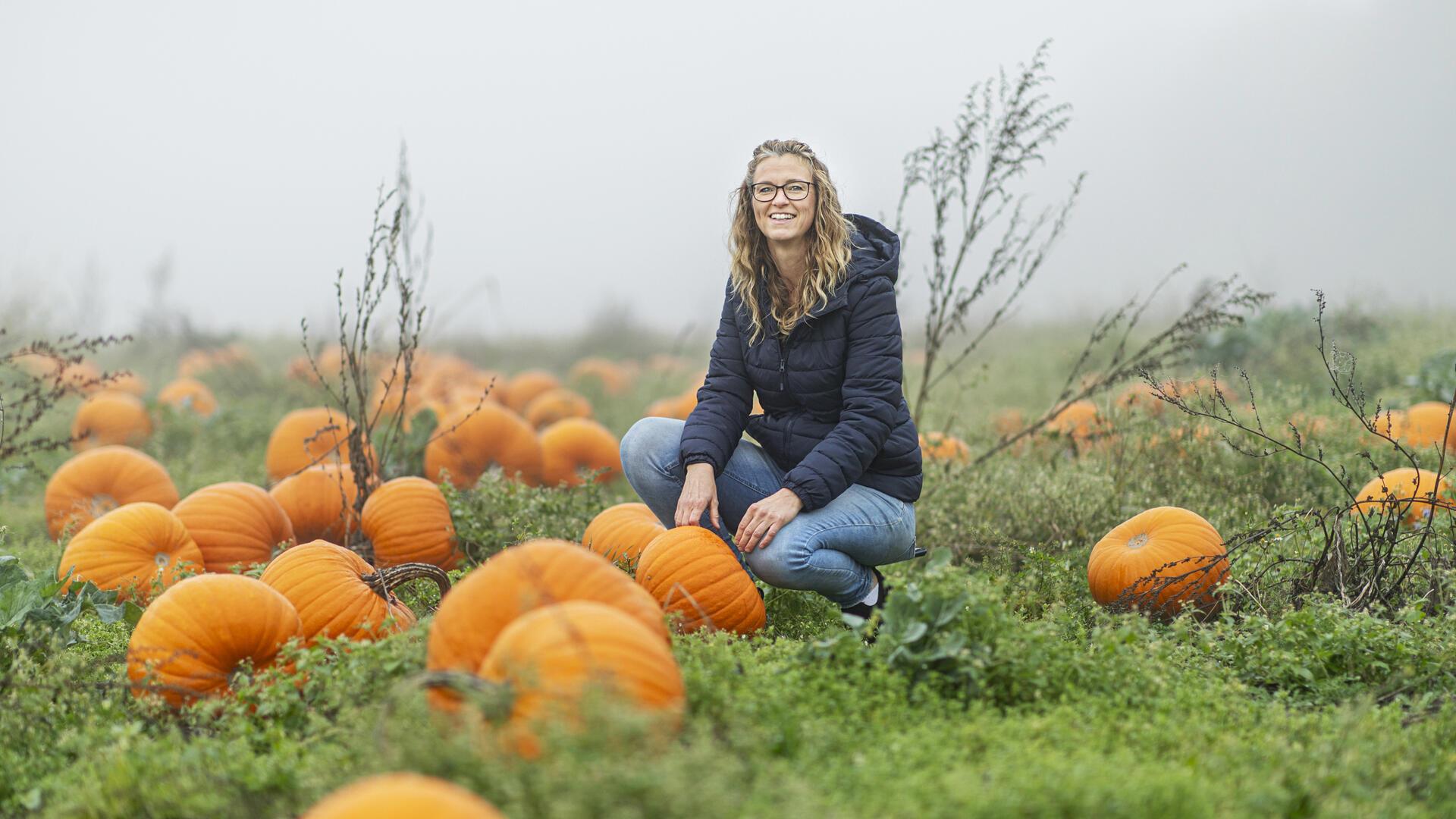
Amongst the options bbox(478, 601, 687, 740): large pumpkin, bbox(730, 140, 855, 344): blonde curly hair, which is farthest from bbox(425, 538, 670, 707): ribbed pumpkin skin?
bbox(730, 140, 855, 344): blonde curly hair

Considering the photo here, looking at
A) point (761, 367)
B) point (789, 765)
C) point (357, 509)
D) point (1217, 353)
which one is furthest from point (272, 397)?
point (789, 765)

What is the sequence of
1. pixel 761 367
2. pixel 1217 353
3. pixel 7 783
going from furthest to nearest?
pixel 1217 353, pixel 761 367, pixel 7 783

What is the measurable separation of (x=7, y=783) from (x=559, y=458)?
418cm

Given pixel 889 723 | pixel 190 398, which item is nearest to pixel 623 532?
pixel 889 723

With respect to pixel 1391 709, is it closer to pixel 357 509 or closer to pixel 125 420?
pixel 357 509

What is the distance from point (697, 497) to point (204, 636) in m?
1.65

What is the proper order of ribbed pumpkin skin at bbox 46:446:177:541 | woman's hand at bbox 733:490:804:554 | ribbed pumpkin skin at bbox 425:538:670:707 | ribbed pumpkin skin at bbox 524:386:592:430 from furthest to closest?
ribbed pumpkin skin at bbox 524:386:592:430 → ribbed pumpkin skin at bbox 46:446:177:541 → woman's hand at bbox 733:490:804:554 → ribbed pumpkin skin at bbox 425:538:670:707

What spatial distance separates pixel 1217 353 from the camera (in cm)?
964

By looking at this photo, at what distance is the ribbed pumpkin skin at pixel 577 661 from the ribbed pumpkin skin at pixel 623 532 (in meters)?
1.79

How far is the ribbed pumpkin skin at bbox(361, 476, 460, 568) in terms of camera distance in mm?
4941

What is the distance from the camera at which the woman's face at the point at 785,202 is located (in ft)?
13.4

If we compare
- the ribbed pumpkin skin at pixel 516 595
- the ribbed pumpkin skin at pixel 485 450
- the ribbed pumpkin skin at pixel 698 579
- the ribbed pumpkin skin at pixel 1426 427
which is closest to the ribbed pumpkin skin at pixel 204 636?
the ribbed pumpkin skin at pixel 516 595

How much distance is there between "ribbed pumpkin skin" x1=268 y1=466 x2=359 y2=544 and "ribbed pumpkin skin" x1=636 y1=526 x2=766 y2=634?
7.27 ft

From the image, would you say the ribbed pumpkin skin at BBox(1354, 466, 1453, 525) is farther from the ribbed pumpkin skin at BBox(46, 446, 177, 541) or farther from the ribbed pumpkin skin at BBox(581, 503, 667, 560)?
the ribbed pumpkin skin at BBox(46, 446, 177, 541)
